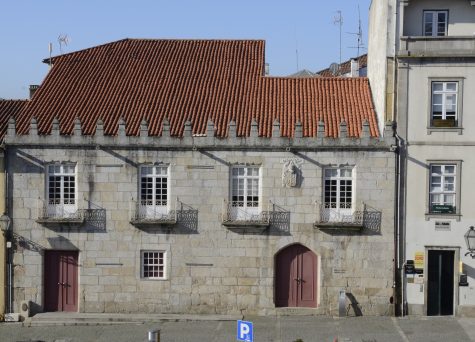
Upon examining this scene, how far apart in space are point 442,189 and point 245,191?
23.6ft

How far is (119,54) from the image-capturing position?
119ft

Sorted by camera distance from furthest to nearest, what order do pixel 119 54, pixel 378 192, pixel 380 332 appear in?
pixel 119 54, pixel 378 192, pixel 380 332

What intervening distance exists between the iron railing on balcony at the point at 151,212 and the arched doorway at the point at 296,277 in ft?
14.1

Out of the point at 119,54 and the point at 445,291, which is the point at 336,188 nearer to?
the point at 445,291

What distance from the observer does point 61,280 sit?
1226 inches

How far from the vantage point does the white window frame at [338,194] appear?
30.2 metres

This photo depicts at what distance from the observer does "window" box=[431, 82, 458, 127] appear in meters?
29.7

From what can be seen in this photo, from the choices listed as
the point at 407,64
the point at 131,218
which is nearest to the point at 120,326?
the point at 131,218

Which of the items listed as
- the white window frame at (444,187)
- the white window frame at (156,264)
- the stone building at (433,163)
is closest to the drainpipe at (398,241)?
the stone building at (433,163)

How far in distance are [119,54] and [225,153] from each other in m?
8.83

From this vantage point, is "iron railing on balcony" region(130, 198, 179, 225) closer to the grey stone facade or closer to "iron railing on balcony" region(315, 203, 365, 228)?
the grey stone facade

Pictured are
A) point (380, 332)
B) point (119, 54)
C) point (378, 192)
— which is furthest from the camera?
point (119, 54)

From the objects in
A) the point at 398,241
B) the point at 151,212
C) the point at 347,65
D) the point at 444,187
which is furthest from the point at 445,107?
the point at 347,65

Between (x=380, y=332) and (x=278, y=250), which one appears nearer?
(x=380, y=332)
